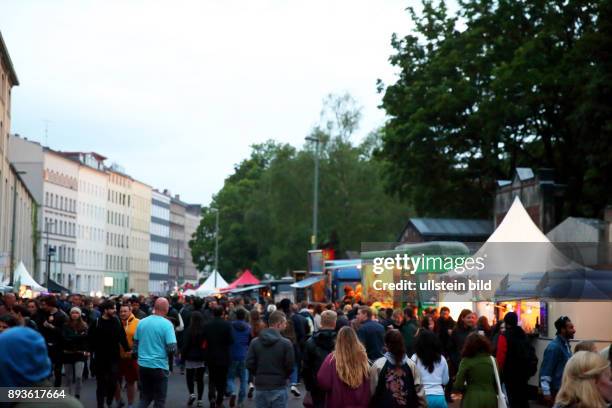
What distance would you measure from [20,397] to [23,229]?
319 feet

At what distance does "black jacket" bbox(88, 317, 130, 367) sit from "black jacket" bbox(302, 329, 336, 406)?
205 inches

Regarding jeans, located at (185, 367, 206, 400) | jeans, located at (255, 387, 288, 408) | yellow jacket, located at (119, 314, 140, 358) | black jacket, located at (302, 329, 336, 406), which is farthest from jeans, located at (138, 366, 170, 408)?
jeans, located at (185, 367, 206, 400)

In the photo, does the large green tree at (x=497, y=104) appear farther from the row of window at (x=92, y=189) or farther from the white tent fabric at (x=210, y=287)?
the row of window at (x=92, y=189)

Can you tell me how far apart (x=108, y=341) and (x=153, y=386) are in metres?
3.24

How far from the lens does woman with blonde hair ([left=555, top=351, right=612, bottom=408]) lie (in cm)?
837

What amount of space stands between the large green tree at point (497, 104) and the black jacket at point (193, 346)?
2297 centimetres

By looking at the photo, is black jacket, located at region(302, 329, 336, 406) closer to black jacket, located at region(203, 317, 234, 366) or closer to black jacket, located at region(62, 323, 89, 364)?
black jacket, located at region(203, 317, 234, 366)

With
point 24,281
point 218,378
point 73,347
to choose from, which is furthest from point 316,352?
point 24,281

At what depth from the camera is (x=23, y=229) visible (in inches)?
4085

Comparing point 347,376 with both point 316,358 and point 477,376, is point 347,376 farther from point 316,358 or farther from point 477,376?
point 316,358

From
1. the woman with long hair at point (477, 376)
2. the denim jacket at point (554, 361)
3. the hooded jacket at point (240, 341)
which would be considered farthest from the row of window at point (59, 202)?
the woman with long hair at point (477, 376)

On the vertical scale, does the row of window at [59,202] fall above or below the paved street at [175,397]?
above

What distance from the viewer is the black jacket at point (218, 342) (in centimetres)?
2325

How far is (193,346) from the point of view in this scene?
2405 cm
